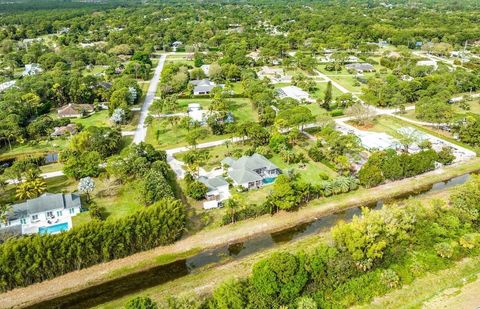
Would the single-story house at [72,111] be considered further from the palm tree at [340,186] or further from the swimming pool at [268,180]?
the palm tree at [340,186]

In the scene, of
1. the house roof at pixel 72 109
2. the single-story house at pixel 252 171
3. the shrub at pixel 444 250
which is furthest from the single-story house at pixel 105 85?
the shrub at pixel 444 250

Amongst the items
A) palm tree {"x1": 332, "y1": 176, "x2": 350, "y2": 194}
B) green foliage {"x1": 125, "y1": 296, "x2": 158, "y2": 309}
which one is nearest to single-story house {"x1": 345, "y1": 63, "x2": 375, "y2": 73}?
palm tree {"x1": 332, "y1": 176, "x2": 350, "y2": 194}

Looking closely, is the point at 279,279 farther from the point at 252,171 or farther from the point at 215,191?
the point at 252,171

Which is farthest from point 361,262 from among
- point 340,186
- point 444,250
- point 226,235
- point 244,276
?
point 340,186

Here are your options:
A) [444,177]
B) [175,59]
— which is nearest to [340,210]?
[444,177]

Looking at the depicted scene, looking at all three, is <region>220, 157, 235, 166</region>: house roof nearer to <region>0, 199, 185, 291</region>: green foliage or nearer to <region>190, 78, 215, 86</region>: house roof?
<region>0, 199, 185, 291</region>: green foliage
